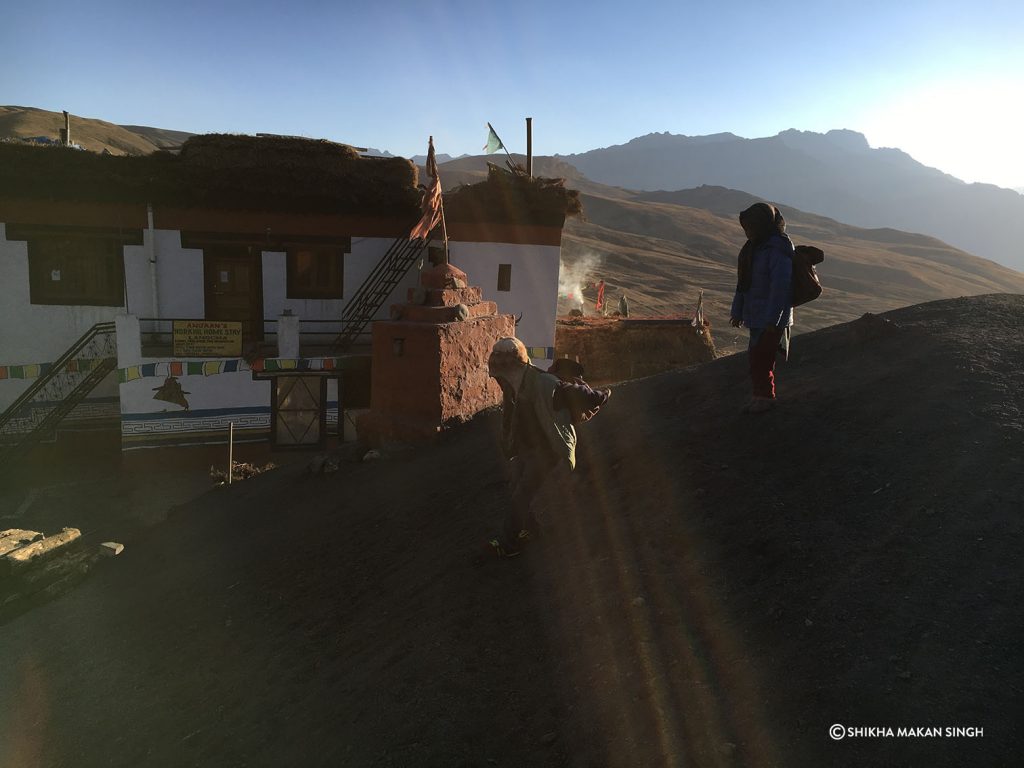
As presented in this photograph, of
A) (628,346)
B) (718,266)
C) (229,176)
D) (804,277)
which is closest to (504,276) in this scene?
(628,346)

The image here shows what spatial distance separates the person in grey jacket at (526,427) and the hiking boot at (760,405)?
2.03 m

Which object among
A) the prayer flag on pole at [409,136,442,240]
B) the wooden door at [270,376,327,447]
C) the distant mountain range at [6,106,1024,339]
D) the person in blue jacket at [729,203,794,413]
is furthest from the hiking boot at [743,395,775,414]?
the distant mountain range at [6,106,1024,339]

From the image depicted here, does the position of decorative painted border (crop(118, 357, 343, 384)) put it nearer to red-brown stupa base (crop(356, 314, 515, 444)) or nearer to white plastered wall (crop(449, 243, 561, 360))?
white plastered wall (crop(449, 243, 561, 360))

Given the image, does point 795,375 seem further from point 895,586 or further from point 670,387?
point 895,586

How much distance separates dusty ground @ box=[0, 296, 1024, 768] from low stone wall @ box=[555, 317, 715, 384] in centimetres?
1311

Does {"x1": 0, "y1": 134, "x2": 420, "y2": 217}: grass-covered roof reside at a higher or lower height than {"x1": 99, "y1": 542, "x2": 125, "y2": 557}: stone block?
higher

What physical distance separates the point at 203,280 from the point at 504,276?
291 inches

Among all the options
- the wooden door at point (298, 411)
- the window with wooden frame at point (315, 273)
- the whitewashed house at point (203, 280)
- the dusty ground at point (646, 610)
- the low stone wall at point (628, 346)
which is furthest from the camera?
the low stone wall at point (628, 346)

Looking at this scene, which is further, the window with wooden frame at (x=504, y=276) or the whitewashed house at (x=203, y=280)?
the window with wooden frame at (x=504, y=276)

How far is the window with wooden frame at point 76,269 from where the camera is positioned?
49.2 feet

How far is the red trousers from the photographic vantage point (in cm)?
573

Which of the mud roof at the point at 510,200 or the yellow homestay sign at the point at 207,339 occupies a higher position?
the mud roof at the point at 510,200

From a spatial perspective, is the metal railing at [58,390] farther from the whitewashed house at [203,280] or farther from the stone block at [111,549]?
the stone block at [111,549]

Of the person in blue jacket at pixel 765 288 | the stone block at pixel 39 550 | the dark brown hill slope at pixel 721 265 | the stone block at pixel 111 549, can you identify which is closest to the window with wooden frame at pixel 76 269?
the stone block at pixel 39 550
